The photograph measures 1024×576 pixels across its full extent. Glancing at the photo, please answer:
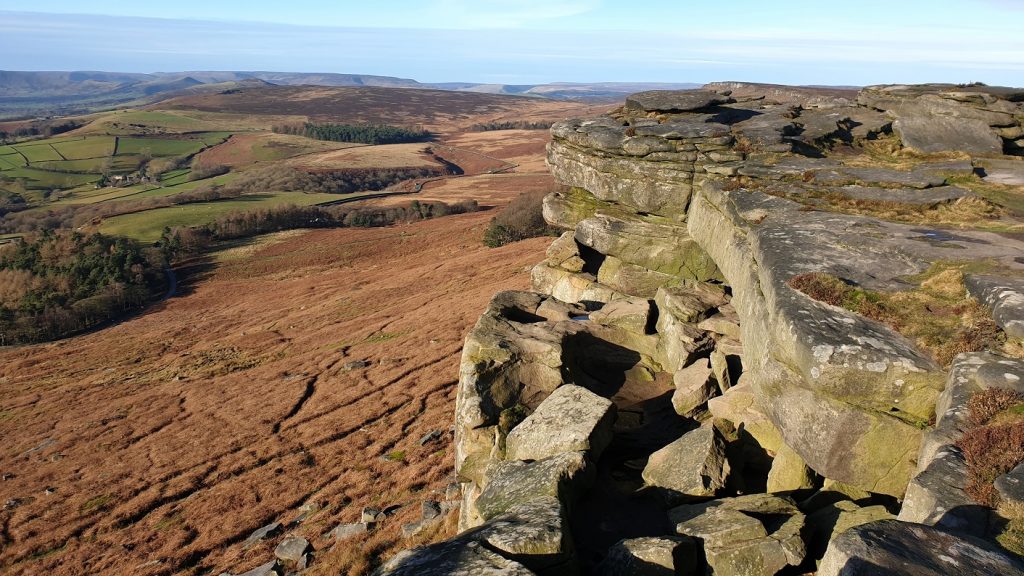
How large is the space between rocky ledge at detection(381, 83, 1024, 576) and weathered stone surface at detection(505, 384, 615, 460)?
0.07 meters

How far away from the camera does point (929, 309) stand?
11164 mm

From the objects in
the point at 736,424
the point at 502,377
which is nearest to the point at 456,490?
the point at 502,377

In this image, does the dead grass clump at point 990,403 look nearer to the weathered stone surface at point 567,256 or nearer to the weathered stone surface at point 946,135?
the weathered stone surface at point 567,256

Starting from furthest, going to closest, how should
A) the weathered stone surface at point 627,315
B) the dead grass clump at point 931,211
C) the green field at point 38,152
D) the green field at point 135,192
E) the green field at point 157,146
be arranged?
the green field at point 157,146 → the green field at point 38,152 → the green field at point 135,192 → the weathered stone surface at point 627,315 → the dead grass clump at point 931,211

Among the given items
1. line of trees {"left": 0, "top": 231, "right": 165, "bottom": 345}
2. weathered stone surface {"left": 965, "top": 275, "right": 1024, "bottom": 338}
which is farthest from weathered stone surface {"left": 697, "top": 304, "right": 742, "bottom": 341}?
line of trees {"left": 0, "top": 231, "right": 165, "bottom": 345}

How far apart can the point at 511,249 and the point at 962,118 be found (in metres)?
44.6

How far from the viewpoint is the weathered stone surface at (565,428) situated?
12516 millimetres

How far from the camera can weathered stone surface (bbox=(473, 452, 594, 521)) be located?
10.7m

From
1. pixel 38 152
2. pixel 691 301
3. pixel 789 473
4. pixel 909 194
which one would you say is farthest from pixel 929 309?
pixel 38 152

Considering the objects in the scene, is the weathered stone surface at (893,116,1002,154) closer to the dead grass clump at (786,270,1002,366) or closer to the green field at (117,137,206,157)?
the dead grass clump at (786,270,1002,366)

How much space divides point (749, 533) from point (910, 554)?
3.11 metres

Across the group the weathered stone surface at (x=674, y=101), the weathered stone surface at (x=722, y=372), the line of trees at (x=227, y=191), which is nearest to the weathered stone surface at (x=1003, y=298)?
the weathered stone surface at (x=722, y=372)

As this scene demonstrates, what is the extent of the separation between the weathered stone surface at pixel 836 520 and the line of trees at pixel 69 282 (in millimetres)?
75661

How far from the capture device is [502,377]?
16.5 m
